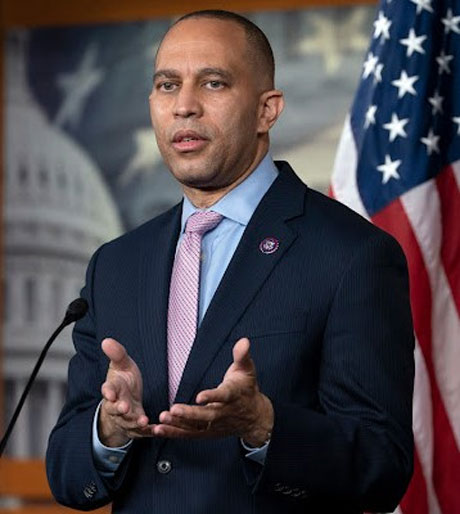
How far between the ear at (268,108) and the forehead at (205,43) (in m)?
0.09

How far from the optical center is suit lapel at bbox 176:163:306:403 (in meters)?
2.24

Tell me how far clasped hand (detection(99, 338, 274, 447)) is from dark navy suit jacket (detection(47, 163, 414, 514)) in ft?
0.21

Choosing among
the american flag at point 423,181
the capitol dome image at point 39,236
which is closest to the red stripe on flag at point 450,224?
the american flag at point 423,181

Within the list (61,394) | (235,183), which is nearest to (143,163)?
(61,394)

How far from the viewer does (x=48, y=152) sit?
18.3ft

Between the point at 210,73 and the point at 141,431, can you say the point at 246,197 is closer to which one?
the point at 210,73

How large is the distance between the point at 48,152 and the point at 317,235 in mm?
3382

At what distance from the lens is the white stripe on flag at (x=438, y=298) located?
3.18 metres

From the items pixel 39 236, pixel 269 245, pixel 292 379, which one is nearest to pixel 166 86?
pixel 269 245

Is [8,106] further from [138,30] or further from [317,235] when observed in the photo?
[317,235]

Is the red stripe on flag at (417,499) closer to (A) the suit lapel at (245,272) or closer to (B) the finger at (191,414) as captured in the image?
(A) the suit lapel at (245,272)

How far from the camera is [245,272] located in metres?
2.32

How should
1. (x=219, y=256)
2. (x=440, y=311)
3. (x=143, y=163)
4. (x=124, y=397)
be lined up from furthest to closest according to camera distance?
(x=143, y=163) < (x=440, y=311) < (x=219, y=256) < (x=124, y=397)

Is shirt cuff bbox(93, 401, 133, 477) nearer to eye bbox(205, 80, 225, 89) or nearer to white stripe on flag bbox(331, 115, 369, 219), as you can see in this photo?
eye bbox(205, 80, 225, 89)
